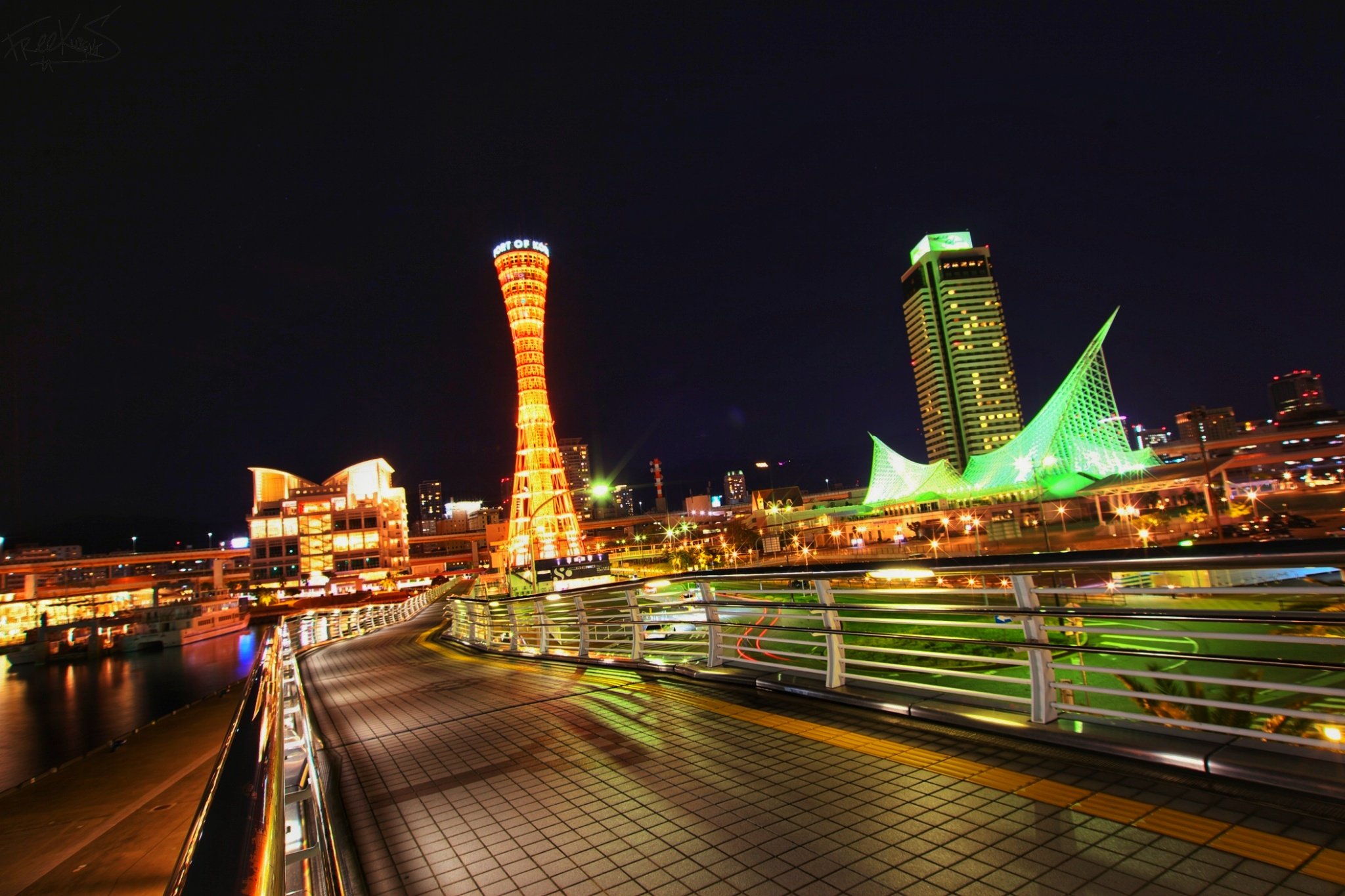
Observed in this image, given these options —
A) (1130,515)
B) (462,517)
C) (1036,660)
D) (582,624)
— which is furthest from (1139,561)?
(462,517)

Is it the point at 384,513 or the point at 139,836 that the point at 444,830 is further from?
the point at 384,513

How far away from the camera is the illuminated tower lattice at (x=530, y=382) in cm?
5219

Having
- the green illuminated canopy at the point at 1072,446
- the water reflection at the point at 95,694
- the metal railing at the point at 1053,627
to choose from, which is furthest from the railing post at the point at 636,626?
the green illuminated canopy at the point at 1072,446

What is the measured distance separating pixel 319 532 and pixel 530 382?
5607 centimetres

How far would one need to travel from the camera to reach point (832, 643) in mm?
5949

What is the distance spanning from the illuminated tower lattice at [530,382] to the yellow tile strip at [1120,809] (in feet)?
149

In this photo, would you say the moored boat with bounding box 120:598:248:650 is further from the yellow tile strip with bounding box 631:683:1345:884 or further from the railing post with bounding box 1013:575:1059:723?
the railing post with bounding box 1013:575:1059:723

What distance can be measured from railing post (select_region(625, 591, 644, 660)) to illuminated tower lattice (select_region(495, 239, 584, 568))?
40994 mm

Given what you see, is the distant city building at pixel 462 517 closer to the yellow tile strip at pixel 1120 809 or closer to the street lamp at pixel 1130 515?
the street lamp at pixel 1130 515

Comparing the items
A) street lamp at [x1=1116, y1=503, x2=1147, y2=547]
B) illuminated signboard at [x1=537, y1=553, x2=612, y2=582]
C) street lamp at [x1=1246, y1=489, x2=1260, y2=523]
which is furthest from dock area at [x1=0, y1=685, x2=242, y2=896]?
street lamp at [x1=1116, y1=503, x2=1147, y2=547]

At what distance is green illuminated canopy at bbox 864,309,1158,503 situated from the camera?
7212 centimetres

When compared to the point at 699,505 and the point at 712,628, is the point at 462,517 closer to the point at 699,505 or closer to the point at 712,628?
the point at 699,505

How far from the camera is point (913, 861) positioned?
3.14m

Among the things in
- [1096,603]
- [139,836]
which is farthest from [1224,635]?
[1096,603]
